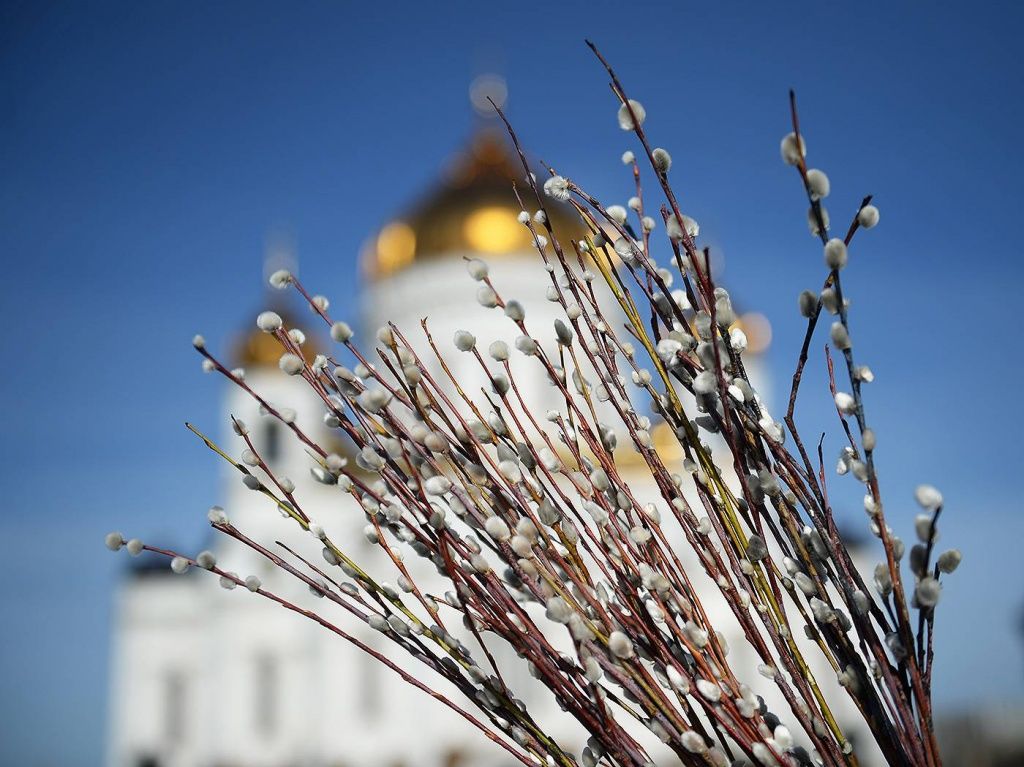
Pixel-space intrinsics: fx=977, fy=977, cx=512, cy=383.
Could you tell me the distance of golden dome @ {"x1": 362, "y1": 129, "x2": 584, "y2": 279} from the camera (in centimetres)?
1723

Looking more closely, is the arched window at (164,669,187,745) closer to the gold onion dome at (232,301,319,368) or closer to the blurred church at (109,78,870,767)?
the blurred church at (109,78,870,767)

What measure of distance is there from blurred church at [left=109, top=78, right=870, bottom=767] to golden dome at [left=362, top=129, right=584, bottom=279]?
0.10ft

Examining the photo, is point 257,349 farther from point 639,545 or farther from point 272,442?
point 639,545

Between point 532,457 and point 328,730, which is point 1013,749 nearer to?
point 328,730

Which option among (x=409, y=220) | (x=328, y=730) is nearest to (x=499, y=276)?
(x=409, y=220)

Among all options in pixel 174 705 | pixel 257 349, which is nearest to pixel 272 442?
pixel 257 349

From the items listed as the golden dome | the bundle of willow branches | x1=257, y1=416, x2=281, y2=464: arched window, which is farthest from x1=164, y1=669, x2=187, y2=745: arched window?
the bundle of willow branches

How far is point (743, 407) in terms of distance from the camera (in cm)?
145

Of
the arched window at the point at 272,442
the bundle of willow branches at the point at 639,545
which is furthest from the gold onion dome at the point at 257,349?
the bundle of willow branches at the point at 639,545

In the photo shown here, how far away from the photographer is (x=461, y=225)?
1766cm

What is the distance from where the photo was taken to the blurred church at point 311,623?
50.9 feet

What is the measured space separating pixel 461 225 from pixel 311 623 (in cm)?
742

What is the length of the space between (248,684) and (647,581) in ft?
57.2

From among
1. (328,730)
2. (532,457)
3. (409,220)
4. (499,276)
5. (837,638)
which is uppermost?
(409,220)
